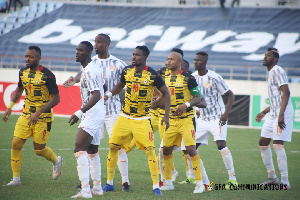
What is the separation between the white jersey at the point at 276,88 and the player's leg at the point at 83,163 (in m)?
4.05

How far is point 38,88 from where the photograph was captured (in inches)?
343

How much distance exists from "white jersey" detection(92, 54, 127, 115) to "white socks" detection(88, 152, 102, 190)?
4.11 feet

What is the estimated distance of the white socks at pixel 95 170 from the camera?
818 cm

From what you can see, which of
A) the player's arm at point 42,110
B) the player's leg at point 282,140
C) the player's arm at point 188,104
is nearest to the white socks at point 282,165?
the player's leg at point 282,140

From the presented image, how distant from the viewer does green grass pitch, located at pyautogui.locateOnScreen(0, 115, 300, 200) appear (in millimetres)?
8188

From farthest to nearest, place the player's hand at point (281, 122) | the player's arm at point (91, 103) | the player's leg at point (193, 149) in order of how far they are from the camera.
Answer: the player's hand at point (281, 122) < the player's leg at point (193, 149) < the player's arm at point (91, 103)

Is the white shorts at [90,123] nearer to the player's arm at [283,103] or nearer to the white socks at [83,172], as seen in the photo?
the white socks at [83,172]

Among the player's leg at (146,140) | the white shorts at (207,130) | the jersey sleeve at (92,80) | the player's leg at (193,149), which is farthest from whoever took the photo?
the white shorts at (207,130)

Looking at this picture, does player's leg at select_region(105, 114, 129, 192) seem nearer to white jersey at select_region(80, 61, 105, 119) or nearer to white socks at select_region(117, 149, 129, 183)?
white socks at select_region(117, 149, 129, 183)

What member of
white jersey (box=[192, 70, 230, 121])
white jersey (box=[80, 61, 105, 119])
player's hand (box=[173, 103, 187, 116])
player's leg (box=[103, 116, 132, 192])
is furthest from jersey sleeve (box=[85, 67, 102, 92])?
white jersey (box=[192, 70, 230, 121])

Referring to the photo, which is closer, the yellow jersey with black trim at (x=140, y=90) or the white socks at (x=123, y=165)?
the yellow jersey with black trim at (x=140, y=90)

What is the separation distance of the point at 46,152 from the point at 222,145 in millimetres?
3450

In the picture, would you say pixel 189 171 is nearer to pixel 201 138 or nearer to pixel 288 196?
pixel 201 138

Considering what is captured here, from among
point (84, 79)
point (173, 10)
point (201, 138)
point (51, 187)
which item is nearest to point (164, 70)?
point (201, 138)
